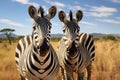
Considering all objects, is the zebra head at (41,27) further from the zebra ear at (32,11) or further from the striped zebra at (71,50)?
the striped zebra at (71,50)

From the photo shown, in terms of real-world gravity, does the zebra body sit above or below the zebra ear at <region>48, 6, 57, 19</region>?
below

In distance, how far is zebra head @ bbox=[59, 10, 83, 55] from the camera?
6977 millimetres

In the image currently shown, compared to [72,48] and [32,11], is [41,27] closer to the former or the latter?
[32,11]

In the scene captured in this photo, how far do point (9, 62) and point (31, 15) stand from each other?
821cm

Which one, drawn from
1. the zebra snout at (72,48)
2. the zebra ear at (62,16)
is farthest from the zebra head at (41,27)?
the zebra ear at (62,16)

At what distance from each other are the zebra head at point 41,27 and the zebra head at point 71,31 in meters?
1.04

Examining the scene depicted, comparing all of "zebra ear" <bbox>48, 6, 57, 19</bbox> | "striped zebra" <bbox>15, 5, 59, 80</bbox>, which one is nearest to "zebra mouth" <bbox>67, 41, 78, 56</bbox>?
"striped zebra" <bbox>15, 5, 59, 80</bbox>

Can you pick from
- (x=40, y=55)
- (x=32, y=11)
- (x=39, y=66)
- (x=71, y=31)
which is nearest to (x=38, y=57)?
(x=39, y=66)

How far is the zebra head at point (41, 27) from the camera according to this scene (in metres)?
5.45

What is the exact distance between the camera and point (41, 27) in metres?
5.65

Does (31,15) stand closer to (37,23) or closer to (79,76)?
(37,23)

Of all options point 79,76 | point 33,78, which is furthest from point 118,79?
point 33,78

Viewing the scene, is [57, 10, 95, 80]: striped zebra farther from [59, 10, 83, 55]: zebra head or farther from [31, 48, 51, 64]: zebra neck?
[31, 48, 51, 64]: zebra neck

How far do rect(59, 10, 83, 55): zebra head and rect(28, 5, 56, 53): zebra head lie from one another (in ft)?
3.42
